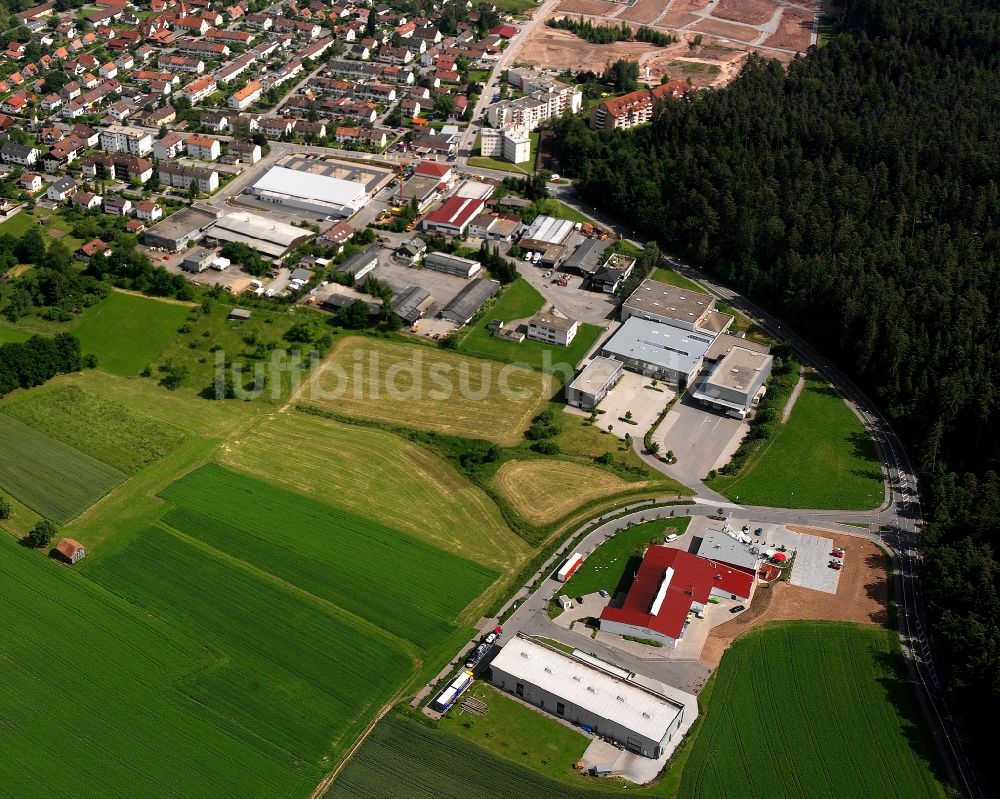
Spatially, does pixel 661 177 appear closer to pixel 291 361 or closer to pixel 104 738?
pixel 291 361

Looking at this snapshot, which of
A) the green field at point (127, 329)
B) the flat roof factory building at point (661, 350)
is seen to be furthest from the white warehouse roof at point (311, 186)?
the flat roof factory building at point (661, 350)

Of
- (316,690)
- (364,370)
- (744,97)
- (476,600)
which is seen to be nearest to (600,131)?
(744,97)

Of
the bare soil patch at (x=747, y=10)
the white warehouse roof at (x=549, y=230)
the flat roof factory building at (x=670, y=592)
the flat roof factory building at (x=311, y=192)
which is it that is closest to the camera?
the flat roof factory building at (x=670, y=592)

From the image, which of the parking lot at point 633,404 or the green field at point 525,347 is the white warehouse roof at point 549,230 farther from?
the parking lot at point 633,404

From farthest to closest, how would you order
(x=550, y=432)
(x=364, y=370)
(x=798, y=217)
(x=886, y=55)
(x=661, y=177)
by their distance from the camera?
(x=886, y=55) < (x=661, y=177) < (x=798, y=217) < (x=364, y=370) < (x=550, y=432)

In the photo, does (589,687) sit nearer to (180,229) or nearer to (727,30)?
(180,229)

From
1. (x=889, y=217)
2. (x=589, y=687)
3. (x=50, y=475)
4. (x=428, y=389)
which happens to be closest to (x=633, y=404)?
(x=428, y=389)

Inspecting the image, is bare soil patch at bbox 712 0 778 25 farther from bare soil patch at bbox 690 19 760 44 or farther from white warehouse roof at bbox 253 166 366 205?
white warehouse roof at bbox 253 166 366 205
